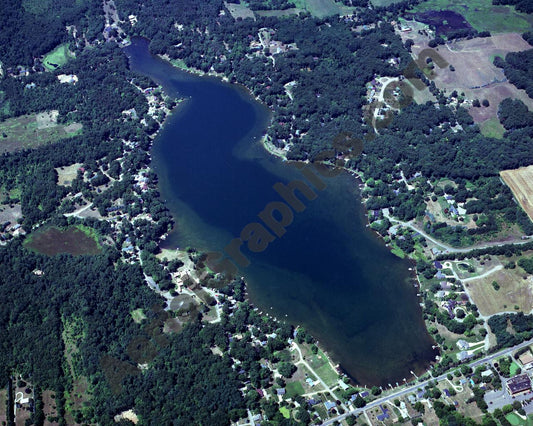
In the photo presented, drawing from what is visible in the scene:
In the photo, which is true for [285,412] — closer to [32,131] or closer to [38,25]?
[32,131]

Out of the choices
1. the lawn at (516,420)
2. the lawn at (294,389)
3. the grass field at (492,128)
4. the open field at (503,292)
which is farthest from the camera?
the grass field at (492,128)

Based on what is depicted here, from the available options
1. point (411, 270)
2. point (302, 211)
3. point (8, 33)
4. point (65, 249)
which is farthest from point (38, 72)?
point (411, 270)

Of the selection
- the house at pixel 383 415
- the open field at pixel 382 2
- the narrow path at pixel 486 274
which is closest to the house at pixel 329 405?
the house at pixel 383 415

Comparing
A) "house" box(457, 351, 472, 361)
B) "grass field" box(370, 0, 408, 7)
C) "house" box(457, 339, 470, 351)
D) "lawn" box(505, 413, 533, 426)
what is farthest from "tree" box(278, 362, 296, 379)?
"grass field" box(370, 0, 408, 7)

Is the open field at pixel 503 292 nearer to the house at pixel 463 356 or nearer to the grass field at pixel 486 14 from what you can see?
the house at pixel 463 356

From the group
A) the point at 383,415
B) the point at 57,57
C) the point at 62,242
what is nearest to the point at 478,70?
the point at 383,415

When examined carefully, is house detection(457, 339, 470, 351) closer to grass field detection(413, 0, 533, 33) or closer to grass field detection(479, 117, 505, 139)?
grass field detection(479, 117, 505, 139)
